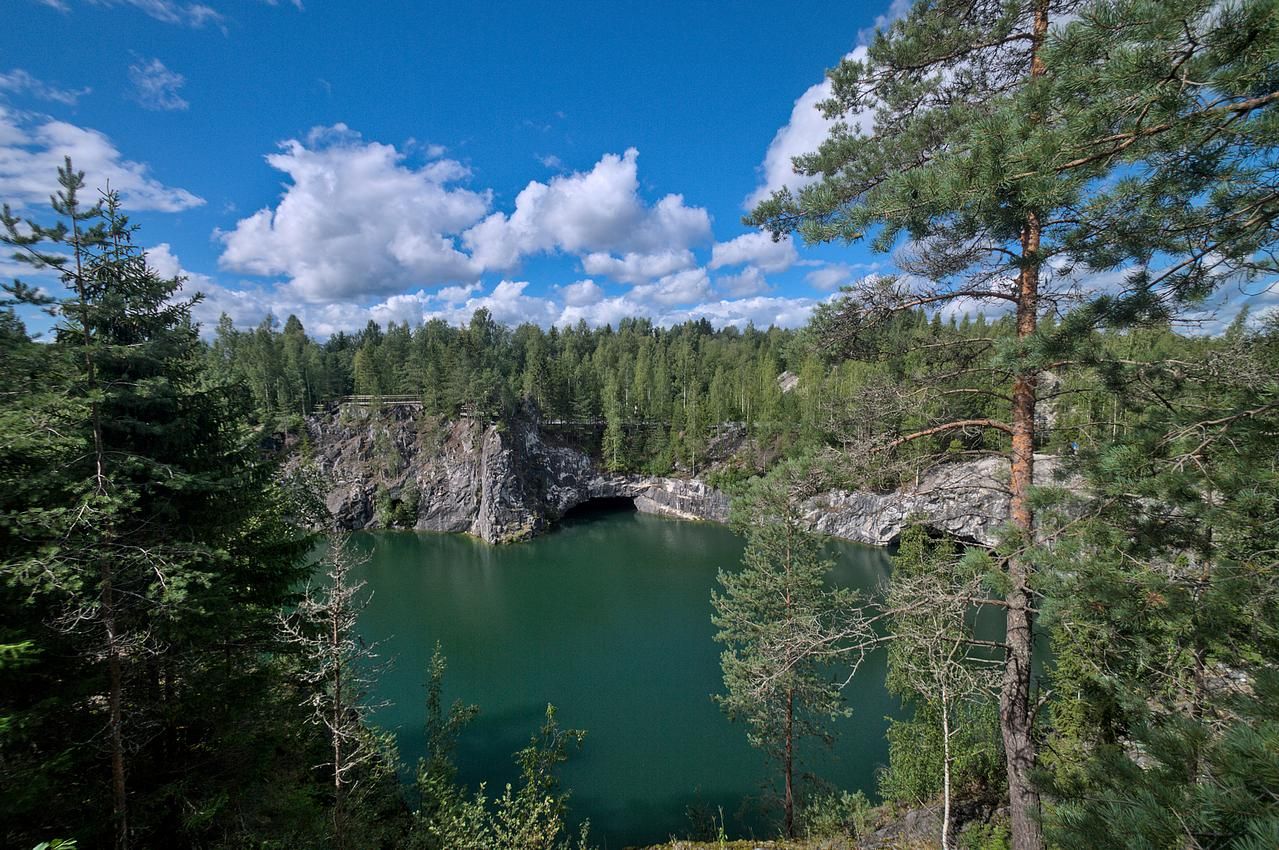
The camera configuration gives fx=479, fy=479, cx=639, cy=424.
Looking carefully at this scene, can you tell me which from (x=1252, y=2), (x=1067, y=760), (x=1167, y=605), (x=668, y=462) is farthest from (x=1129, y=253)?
(x=668, y=462)

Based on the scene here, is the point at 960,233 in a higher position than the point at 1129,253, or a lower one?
higher

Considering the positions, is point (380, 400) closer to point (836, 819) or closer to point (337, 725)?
point (337, 725)

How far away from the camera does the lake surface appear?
36.1 ft

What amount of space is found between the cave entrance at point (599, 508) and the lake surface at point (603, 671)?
289 inches

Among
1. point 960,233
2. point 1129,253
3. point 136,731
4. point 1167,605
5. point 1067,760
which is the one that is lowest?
point 1067,760

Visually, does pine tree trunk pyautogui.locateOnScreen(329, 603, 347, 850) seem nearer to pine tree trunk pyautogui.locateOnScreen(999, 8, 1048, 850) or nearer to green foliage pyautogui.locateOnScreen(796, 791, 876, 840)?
pine tree trunk pyautogui.locateOnScreen(999, 8, 1048, 850)

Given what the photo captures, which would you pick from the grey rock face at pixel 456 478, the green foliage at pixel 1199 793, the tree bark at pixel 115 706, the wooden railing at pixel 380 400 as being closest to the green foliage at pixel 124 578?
the tree bark at pixel 115 706

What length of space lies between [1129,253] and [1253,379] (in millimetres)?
1096

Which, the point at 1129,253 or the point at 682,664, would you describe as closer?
the point at 1129,253

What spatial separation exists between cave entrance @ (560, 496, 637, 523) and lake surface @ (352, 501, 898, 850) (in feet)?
24.1

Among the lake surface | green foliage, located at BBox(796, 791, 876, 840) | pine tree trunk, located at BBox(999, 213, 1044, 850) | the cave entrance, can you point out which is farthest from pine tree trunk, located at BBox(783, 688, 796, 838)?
the cave entrance

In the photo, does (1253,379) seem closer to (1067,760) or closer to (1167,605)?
(1167,605)

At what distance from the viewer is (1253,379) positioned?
294cm

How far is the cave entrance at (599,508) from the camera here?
3750cm
